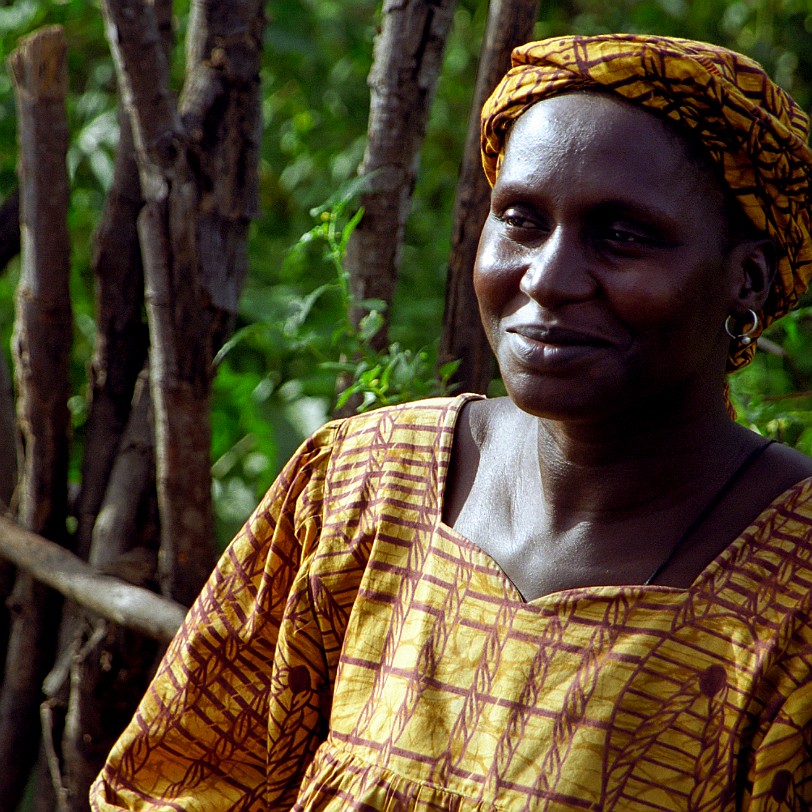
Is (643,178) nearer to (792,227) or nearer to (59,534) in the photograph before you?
(792,227)

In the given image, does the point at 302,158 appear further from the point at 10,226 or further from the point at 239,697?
the point at 239,697

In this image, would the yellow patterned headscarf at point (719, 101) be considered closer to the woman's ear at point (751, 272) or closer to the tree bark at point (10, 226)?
the woman's ear at point (751, 272)

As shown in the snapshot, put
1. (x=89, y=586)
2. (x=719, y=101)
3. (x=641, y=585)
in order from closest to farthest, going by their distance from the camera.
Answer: (x=719, y=101) → (x=641, y=585) → (x=89, y=586)

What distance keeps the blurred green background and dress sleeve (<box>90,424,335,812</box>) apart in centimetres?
114

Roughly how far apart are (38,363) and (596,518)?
1.46 metres

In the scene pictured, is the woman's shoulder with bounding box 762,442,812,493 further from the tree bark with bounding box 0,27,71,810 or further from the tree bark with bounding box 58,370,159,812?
the tree bark with bounding box 0,27,71,810

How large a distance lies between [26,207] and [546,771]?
5.46ft

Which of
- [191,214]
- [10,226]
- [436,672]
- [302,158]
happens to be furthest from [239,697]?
[302,158]

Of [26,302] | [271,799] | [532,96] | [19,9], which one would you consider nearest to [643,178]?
[532,96]

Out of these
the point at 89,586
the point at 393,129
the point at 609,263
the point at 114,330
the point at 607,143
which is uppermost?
the point at 607,143

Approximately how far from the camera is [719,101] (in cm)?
112

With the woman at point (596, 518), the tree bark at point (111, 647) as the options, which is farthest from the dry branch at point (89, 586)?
the woman at point (596, 518)

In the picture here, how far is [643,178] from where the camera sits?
1124mm

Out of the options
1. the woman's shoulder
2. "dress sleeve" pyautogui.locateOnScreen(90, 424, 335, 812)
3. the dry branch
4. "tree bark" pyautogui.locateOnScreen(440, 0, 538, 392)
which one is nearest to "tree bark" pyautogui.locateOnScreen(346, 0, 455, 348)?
"tree bark" pyautogui.locateOnScreen(440, 0, 538, 392)
